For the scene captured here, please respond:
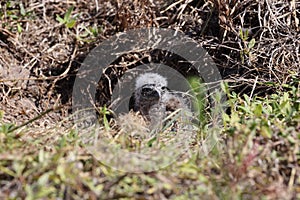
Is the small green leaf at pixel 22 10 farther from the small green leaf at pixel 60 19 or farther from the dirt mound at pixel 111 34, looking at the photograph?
the small green leaf at pixel 60 19

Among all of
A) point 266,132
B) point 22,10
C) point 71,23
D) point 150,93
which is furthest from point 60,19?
point 266,132

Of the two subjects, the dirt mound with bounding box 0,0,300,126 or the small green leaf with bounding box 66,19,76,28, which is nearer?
the dirt mound with bounding box 0,0,300,126

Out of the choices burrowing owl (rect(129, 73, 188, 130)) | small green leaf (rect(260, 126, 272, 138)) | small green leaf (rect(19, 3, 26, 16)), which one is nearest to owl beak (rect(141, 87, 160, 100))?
burrowing owl (rect(129, 73, 188, 130))

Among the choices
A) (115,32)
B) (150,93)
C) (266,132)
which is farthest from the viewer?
(115,32)

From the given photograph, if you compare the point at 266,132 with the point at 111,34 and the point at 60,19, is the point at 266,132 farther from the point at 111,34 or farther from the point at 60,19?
the point at 60,19

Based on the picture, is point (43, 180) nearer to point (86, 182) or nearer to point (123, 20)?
point (86, 182)

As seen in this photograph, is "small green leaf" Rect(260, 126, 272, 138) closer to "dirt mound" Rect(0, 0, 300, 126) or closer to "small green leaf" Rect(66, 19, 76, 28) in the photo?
"dirt mound" Rect(0, 0, 300, 126)

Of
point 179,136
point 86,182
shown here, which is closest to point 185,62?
point 179,136

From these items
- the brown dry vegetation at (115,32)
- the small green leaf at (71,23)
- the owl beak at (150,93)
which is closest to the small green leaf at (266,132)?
the brown dry vegetation at (115,32)

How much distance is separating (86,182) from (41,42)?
2.54 meters

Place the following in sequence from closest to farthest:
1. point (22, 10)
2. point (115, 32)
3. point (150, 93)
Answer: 1. point (150, 93)
2. point (115, 32)
3. point (22, 10)

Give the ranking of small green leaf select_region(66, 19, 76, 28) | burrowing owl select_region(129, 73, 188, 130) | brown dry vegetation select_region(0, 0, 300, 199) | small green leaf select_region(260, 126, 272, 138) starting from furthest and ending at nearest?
1. small green leaf select_region(66, 19, 76, 28)
2. burrowing owl select_region(129, 73, 188, 130)
3. brown dry vegetation select_region(0, 0, 300, 199)
4. small green leaf select_region(260, 126, 272, 138)

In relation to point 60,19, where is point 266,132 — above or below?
below

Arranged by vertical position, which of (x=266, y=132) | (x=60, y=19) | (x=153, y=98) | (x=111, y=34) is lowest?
(x=153, y=98)
